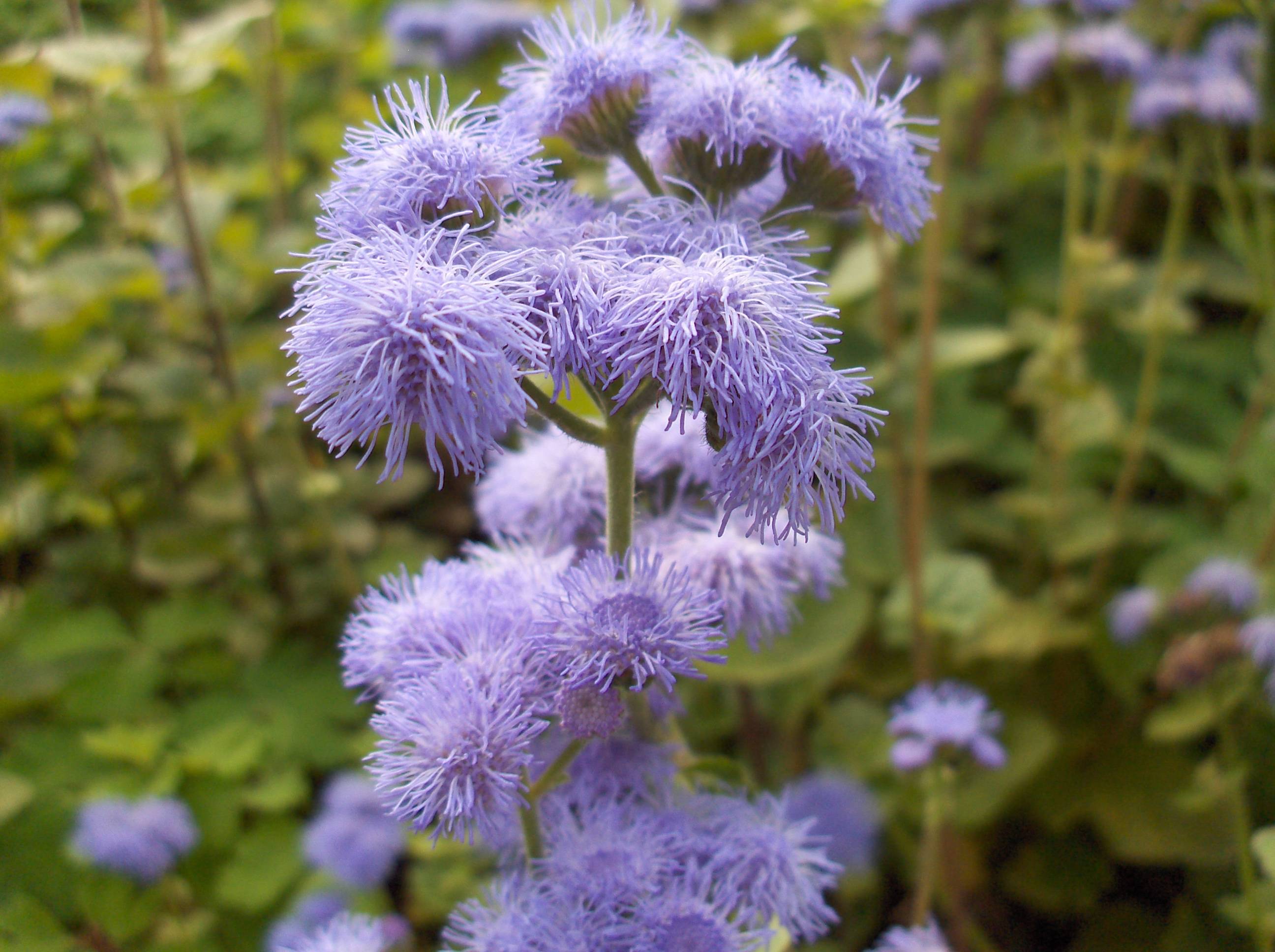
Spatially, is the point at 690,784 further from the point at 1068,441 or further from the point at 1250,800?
the point at 1068,441

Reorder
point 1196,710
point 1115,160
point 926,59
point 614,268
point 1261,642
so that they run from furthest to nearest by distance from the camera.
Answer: point 926,59, point 1115,160, point 1196,710, point 1261,642, point 614,268

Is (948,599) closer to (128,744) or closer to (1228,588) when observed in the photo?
(1228,588)

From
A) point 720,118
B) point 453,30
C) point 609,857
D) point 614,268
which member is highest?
point 453,30

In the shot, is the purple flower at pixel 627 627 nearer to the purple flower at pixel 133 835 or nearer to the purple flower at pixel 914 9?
the purple flower at pixel 133 835

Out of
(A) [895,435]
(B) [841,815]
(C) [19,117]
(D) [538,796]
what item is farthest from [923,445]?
(C) [19,117]

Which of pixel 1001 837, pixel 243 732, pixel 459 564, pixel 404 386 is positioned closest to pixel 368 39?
pixel 243 732
